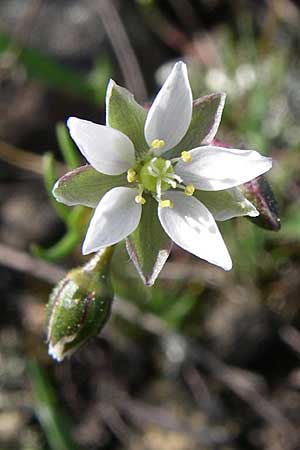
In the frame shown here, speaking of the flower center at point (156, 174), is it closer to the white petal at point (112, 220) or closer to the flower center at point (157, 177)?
the flower center at point (157, 177)

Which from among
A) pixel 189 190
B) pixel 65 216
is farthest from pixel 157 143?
pixel 65 216

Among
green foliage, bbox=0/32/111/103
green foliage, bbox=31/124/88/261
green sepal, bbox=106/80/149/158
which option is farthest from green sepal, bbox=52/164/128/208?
green foliage, bbox=0/32/111/103

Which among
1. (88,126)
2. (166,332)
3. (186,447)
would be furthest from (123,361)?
(88,126)

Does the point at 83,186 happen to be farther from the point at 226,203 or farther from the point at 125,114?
the point at 226,203

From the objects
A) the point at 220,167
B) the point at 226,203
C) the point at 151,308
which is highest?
the point at 220,167

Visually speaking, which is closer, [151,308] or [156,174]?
[156,174]

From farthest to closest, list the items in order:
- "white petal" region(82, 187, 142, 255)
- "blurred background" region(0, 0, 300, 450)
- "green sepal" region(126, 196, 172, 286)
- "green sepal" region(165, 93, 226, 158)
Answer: "blurred background" region(0, 0, 300, 450) → "green sepal" region(165, 93, 226, 158) → "green sepal" region(126, 196, 172, 286) → "white petal" region(82, 187, 142, 255)

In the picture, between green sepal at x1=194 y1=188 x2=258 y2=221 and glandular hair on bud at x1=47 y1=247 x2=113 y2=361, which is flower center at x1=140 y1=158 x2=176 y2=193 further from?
glandular hair on bud at x1=47 y1=247 x2=113 y2=361
